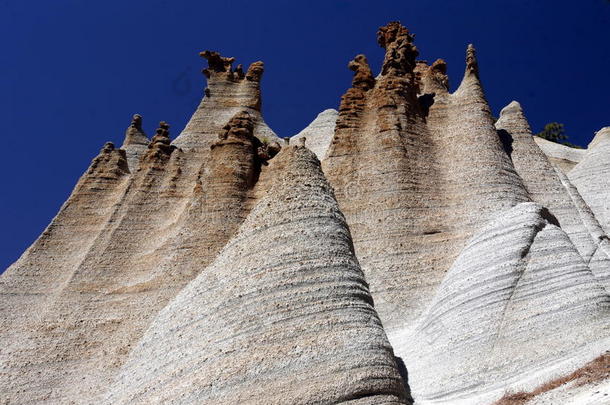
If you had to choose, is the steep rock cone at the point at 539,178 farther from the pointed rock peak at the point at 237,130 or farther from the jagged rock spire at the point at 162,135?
the jagged rock spire at the point at 162,135

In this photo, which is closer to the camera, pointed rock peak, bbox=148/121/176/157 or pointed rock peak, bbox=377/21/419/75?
pointed rock peak, bbox=377/21/419/75

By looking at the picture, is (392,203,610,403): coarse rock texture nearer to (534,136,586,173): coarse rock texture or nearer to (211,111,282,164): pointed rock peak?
(211,111,282,164): pointed rock peak

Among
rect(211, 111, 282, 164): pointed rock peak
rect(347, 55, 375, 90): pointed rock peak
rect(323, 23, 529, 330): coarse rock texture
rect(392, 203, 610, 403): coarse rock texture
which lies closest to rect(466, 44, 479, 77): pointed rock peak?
rect(323, 23, 529, 330): coarse rock texture

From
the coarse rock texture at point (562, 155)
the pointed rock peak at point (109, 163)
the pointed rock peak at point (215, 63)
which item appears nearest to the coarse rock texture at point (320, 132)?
the pointed rock peak at point (215, 63)

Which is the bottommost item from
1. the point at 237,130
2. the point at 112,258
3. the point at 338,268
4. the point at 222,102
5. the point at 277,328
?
the point at 277,328

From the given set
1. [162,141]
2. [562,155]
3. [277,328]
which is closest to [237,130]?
[162,141]

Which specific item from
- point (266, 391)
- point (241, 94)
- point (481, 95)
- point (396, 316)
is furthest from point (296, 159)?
point (241, 94)

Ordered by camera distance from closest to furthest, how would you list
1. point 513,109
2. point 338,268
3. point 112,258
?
point 338,268 < point 112,258 < point 513,109

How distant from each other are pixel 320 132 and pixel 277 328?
2853 cm

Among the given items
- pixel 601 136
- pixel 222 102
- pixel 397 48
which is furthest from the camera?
pixel 222 102

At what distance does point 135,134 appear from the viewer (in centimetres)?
3575

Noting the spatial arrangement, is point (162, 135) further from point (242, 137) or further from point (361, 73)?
point (361, 73)

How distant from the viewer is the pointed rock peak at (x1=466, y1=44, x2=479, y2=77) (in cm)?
2849

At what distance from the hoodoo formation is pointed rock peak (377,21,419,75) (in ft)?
0.35
